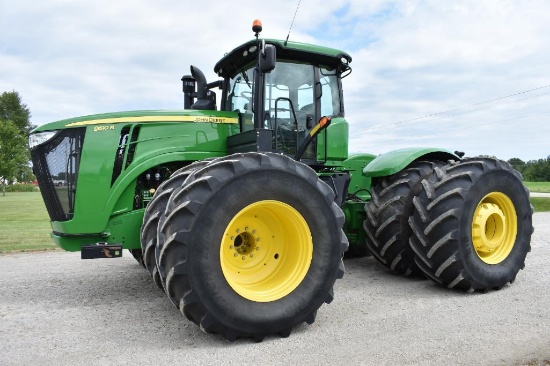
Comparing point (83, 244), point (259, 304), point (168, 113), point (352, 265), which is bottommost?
point (352, 265)

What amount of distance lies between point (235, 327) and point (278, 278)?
2.25ft

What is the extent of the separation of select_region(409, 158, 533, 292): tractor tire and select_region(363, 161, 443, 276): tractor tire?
297 mm

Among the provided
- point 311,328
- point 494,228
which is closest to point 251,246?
point 311,328

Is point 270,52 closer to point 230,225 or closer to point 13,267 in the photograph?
point 230,225

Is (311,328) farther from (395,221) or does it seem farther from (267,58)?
(267,58)

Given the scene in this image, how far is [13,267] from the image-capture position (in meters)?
6.70

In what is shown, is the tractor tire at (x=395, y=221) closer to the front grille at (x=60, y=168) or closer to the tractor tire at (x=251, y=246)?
the tractor tire at (x=251, y=246)

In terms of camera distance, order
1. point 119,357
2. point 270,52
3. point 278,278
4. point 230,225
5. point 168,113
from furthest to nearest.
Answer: point 168,113 → point 270,52 → point 278,278 → point 230,225 → point 119,357

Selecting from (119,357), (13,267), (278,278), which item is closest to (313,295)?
(278,278)

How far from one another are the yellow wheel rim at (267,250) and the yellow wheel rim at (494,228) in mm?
2386

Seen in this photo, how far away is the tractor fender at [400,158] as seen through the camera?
589cm

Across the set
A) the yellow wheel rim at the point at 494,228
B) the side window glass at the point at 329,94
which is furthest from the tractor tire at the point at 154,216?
the yellow wheel rim at the point at 494,228

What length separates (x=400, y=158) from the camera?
19.8 ft

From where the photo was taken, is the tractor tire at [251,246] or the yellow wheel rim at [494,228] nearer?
the tractor tire at [251,246]
